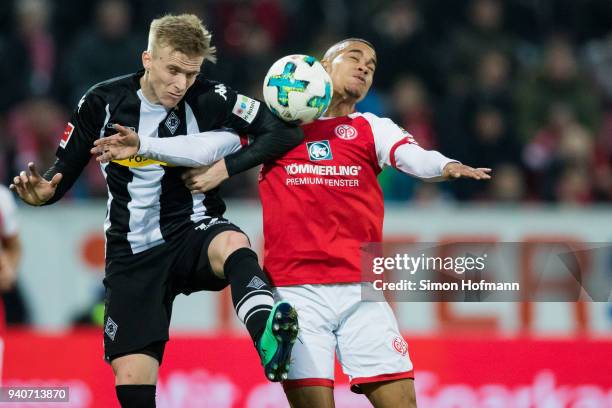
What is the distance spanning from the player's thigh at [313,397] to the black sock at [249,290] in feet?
1.59

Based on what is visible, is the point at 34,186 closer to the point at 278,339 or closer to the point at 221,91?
the point at 221,91

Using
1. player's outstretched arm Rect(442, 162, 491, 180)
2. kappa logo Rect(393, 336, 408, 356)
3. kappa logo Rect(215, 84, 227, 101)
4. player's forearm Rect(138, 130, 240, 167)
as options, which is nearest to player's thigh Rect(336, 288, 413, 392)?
kappa logo Rect(393, 336, 408, 356)

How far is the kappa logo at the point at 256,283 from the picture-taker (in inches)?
184

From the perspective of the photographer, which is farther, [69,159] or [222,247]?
[69,159]

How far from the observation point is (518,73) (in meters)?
10.8

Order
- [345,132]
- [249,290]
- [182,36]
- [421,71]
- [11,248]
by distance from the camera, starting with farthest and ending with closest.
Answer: [421,71], [11,248], [345,132], [182,36], [249,290]

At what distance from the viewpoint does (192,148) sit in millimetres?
4926

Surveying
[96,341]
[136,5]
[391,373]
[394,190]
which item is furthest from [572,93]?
[391,373]

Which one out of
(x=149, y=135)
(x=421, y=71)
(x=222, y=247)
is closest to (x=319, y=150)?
(x=222, y=247)

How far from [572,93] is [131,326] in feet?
21.7

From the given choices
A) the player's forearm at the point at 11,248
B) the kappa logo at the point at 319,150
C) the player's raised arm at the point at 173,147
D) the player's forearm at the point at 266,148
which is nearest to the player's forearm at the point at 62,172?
the player's raised arm at the point at 173,147

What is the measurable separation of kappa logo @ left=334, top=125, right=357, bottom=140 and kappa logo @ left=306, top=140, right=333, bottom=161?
73 mm

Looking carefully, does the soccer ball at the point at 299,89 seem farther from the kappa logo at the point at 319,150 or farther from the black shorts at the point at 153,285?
the black shorts at the point at 153,285

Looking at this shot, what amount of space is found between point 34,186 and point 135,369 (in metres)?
0.90
